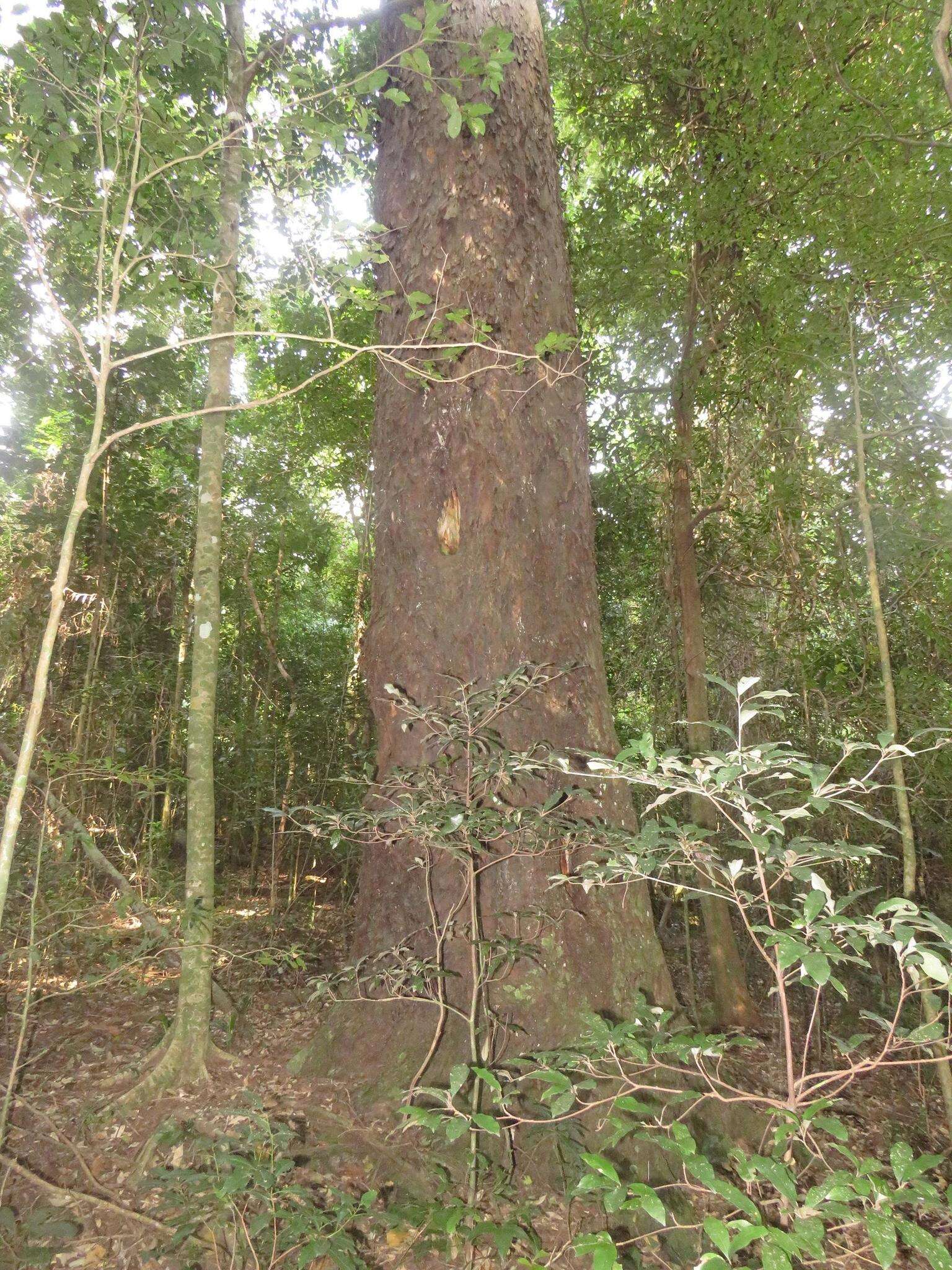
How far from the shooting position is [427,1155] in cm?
226

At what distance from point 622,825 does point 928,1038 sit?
1.53 meters

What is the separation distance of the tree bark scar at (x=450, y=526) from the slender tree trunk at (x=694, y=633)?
2.06 metres

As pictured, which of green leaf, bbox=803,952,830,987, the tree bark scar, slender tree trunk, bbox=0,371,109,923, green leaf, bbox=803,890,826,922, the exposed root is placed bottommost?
the exposed root

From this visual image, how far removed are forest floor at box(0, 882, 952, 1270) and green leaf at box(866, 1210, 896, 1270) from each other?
118 centimetres

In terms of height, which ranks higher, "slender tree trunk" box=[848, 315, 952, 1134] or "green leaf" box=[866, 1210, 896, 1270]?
"slender tree trunk" box=[848, 315, 952, 1134]

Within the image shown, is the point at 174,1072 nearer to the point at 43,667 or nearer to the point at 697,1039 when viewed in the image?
the point at 43,667

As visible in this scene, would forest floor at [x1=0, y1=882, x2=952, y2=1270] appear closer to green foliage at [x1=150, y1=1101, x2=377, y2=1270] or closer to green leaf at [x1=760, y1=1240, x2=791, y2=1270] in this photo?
green foliage at [x1=150, y1=1101, x2=377, y2=1270]

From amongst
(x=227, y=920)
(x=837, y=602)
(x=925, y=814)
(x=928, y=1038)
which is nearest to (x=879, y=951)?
(x=925, y=814)

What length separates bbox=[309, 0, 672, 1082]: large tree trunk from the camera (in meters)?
2.56

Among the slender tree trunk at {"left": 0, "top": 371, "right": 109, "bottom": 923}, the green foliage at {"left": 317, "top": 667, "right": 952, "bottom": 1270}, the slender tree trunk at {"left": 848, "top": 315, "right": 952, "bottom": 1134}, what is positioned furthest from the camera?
the slender tree trunk at {"left": 848, "top": 315, "right": 952, "bottom": 1134}

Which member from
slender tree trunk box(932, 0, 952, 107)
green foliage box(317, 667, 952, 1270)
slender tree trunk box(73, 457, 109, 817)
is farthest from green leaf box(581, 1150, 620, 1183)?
slender tree trunk box(73, 457, 109, 817)

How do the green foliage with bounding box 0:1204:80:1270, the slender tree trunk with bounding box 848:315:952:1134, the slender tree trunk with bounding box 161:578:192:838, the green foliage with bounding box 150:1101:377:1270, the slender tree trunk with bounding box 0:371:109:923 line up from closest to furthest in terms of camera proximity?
the slender tree trunk with bounding box 0:371:109:923
the green foliage with bounding box 150:1101:377:1270
the green foliage with bounding box 0:1204:80:1270
the slender tree trunk with bounding box 848:315:952:1134
the slender tree trunk with bounding box 161:578:192:838

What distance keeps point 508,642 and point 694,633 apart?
2.21m

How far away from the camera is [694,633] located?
4566 mm
